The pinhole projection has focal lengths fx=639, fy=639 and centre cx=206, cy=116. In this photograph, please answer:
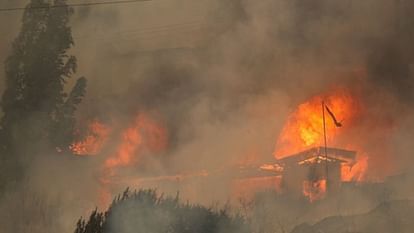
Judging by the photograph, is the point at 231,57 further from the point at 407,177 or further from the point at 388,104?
the point at 407,177

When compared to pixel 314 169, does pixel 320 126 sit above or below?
above

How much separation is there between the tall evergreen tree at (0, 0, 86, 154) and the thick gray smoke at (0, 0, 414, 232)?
0.72 meters

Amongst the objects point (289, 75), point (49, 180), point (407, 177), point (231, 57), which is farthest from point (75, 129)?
point (407, 177)

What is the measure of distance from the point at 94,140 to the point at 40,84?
6.15 ft

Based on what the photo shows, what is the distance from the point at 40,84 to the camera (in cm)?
1316

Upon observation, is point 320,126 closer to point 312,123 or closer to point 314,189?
Result: point 312,123

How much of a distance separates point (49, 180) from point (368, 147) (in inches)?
250

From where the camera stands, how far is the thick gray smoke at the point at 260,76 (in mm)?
11805

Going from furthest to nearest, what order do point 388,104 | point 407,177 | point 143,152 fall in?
1. point 143,152
2. point 388,104
3. point 407,177

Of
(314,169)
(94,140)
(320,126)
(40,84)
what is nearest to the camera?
(314,169)

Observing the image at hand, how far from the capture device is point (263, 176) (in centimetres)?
1194

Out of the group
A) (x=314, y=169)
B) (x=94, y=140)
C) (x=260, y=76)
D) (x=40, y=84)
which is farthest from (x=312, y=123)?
(x=40, y=84)

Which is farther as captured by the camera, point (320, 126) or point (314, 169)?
point (320, 126)

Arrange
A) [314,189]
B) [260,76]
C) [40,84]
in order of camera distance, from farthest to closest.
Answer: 1. [40,84]
2. [260,76]
3. [314,189]
